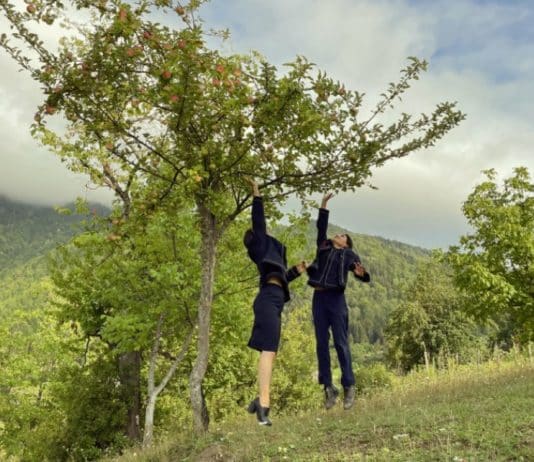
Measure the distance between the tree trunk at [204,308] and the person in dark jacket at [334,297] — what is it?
1.95m

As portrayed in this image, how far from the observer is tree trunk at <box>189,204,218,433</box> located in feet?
26.2

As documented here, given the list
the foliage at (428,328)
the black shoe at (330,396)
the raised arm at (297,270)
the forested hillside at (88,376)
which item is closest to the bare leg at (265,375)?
the raised arm at (297,270)

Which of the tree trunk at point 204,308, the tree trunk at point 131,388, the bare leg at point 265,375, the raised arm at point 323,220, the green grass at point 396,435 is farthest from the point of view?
the tree trunk at point 131,388

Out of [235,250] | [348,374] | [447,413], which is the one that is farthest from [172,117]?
[235,250]

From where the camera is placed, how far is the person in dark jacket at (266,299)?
5.83 m

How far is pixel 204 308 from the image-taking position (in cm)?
801

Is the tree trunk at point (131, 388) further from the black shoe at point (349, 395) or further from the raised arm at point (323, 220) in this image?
the raised arm at point (323, 220)

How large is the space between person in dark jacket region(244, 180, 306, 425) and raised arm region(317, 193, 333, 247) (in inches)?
58.8

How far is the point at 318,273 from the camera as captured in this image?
7.30m

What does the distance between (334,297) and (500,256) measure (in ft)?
51.1

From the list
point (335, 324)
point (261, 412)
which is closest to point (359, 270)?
point (335, 324)

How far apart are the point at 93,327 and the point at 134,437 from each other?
4.69 m

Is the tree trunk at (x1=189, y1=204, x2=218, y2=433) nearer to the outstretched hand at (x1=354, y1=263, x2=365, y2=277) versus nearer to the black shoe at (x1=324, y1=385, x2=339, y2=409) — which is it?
the black shoe at (x1=324, y1=385, x2=339, y2=409)

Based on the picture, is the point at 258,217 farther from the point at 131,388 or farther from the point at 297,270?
the point at 131,388
